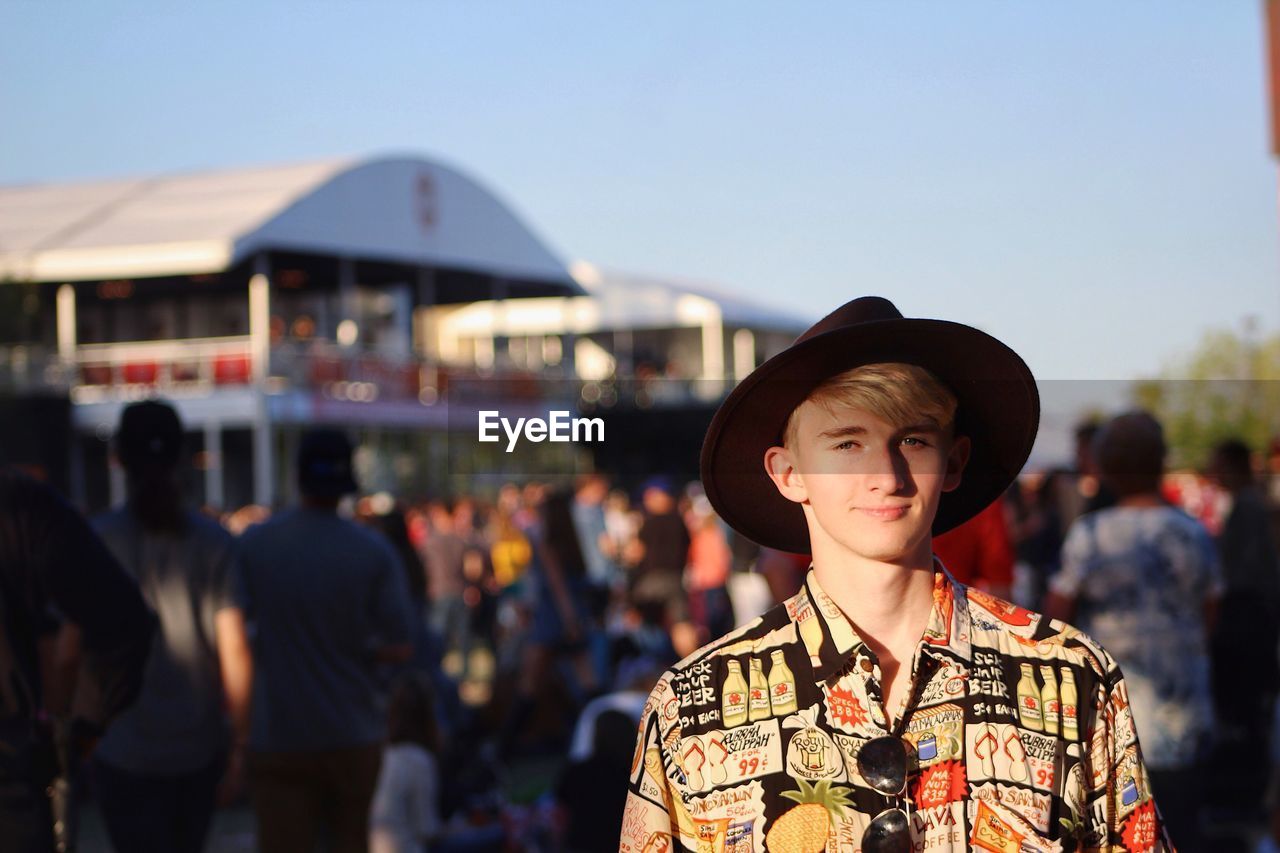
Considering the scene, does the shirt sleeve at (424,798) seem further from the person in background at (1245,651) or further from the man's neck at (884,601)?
the man's neck at (884,601)

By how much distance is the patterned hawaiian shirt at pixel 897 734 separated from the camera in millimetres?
1879

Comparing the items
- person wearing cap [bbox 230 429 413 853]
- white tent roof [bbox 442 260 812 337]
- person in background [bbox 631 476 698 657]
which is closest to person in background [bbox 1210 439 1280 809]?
person wearing cap [bbox 230 429 413 853]

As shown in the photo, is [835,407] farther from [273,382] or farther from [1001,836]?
[273,382]

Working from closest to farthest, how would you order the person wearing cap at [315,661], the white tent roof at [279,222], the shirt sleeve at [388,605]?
the person wearing cap at [315,661]
the shirt sleeve at [388,605]
the white tent roof at [279,222]

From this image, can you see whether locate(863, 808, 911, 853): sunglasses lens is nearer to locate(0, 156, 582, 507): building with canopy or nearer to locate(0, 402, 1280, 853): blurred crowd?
locate(0, 402, 1280, 853): blurred crowd

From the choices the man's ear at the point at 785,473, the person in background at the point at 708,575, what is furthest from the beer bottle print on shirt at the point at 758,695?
the person in background at the point at 708,575

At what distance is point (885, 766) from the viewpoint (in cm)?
186

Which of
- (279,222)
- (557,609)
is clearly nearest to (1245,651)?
(557,609)

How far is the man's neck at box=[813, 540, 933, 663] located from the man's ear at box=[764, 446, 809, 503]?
105 millimetres

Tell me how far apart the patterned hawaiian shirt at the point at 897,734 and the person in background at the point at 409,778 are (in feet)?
15.0

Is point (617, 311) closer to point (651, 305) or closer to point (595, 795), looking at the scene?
point (651, 305)

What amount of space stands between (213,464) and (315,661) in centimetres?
2593

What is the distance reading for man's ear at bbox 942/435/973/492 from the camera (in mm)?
Answer: 2082

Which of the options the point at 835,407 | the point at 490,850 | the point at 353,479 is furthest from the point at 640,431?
the point at 490,850
